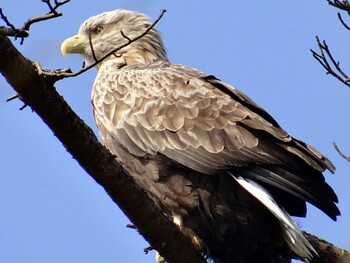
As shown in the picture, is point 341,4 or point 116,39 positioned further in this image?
point 116,39

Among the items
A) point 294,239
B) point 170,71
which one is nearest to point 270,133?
point 294,239

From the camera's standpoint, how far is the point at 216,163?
5766 millimetres

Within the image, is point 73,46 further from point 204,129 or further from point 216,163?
point 216,163

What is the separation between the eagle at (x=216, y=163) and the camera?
557cm

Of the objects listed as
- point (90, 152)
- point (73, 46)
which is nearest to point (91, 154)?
point (90, 152)

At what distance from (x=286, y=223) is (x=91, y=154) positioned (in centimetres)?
135

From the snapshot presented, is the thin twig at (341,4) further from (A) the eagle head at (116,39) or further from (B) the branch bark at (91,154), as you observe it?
(A) the eagle head at (116,39)

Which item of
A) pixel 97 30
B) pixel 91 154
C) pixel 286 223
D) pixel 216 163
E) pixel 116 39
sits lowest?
pixel 286 223

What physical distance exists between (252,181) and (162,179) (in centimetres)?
65

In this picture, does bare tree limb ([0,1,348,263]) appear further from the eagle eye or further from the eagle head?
the eagle eye

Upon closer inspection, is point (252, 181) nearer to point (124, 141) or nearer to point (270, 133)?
point (270, 133)

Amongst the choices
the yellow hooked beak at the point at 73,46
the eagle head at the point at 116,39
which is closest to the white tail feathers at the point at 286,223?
the eagle head at the point at 116,39

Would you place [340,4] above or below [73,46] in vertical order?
below

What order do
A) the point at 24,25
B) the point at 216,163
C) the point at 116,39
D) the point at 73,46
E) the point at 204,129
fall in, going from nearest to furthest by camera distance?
the point at 24,25 → the point at 216,163 → the point at 204,129 → the point at 73,46 → the point at 116,39
